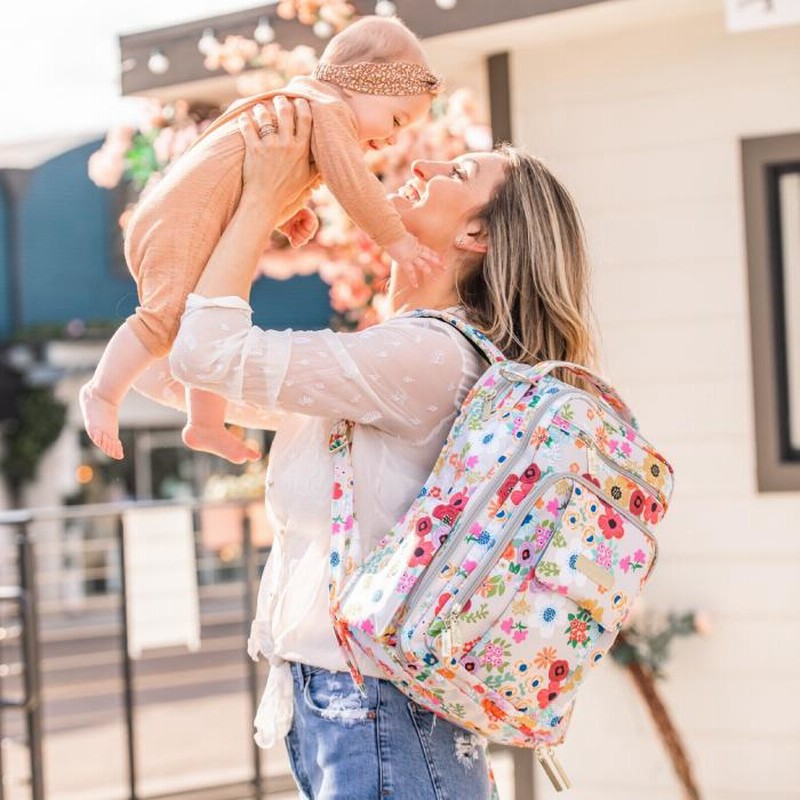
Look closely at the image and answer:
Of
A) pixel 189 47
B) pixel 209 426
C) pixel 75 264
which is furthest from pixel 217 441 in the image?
pixel 75 264

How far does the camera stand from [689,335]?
159 inches

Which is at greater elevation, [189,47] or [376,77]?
[189,47]

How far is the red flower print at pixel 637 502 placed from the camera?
1.80 m

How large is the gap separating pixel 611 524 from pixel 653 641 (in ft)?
7.80

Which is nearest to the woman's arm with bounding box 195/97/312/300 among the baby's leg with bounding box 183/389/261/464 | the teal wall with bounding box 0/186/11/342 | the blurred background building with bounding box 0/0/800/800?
the baby's leg with bounding box 183/389/261/464

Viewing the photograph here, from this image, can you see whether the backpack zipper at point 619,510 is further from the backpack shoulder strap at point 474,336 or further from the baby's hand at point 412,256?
the baby's hand at point 412,256

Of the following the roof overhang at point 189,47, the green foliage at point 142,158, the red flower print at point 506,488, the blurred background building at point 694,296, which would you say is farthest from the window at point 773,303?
the green foliage at point 142,158

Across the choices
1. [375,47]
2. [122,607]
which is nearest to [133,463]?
[122,607]

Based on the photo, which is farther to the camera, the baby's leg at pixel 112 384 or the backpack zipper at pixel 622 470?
the baby's leg at pixel 112 384

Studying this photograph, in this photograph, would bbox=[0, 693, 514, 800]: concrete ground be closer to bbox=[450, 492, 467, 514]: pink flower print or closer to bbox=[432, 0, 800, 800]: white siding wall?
bbox=[432, 0, 800, 800]: white siding wall

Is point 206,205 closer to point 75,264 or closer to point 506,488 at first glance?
point 506,488

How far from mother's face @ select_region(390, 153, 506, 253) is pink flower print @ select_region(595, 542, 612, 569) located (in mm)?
534

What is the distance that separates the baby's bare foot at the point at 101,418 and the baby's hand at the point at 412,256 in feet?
1.55

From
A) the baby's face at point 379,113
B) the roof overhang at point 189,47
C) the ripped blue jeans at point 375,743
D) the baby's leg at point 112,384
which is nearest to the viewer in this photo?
the ripped blue jeans at point 375,743
